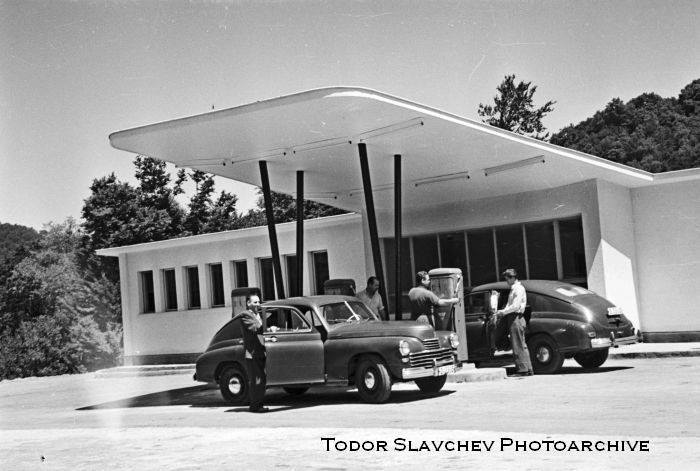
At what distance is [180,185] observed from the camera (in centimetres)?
5850

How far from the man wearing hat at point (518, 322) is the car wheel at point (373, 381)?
10.7 ft

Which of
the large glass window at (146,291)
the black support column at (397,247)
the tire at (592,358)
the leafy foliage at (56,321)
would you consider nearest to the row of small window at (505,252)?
the black support column at (397,247)

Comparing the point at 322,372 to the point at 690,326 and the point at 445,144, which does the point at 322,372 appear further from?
the point at 690,326

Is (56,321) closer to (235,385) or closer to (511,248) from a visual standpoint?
(511,248)

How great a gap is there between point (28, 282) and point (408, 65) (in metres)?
37.4

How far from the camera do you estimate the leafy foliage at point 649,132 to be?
44.2m

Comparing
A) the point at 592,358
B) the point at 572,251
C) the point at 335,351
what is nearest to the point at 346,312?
the point at 335,351

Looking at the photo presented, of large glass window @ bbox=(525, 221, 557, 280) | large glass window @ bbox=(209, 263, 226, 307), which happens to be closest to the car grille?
large glass window @ bbox=(525, 221, 557, 280)

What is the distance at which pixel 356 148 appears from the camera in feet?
62.4

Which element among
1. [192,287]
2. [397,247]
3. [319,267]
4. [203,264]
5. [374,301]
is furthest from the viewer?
[192,287]

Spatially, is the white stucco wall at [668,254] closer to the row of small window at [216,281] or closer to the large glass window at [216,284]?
the row of small window at [216,281]

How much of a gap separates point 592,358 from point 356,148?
6.42 meters

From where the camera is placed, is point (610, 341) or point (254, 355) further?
point (610, 341)

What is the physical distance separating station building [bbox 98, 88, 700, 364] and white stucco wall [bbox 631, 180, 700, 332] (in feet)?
0.10
